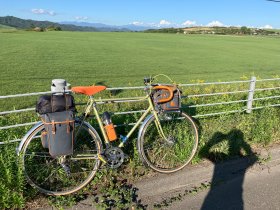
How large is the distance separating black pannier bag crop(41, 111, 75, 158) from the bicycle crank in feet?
1.89

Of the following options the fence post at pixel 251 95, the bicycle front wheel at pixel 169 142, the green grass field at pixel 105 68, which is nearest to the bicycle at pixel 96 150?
the bicycle front wheel at pixel 169 142

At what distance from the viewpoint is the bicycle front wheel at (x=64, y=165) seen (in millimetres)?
4168

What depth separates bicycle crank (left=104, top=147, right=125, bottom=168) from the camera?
4.45 metres

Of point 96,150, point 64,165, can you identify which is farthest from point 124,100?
point 64,165

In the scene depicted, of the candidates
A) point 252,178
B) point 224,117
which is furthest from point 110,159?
point 224,117

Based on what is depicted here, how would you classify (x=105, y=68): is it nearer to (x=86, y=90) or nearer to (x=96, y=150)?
(x=96, y=150)

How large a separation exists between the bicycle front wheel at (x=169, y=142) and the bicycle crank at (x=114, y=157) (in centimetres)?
37

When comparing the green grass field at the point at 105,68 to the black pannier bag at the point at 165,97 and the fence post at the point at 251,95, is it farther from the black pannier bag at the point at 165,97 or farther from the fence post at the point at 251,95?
the black pannier bag at the point at 165,97

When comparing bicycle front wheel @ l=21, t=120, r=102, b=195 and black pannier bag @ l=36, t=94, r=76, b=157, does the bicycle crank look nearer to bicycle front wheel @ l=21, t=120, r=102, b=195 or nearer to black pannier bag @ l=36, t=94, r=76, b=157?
bicycle front wheel @ l=21, t=120, r=102, b=195

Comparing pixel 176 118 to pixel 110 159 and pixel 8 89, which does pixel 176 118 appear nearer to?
pixel 110 159

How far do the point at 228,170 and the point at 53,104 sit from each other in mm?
2641

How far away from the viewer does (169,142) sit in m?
5.04

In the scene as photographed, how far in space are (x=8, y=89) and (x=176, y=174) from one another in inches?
457

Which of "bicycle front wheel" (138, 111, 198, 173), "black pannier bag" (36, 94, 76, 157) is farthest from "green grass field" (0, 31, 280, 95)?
"black pannier bag" (36, 94, 76, 157)
